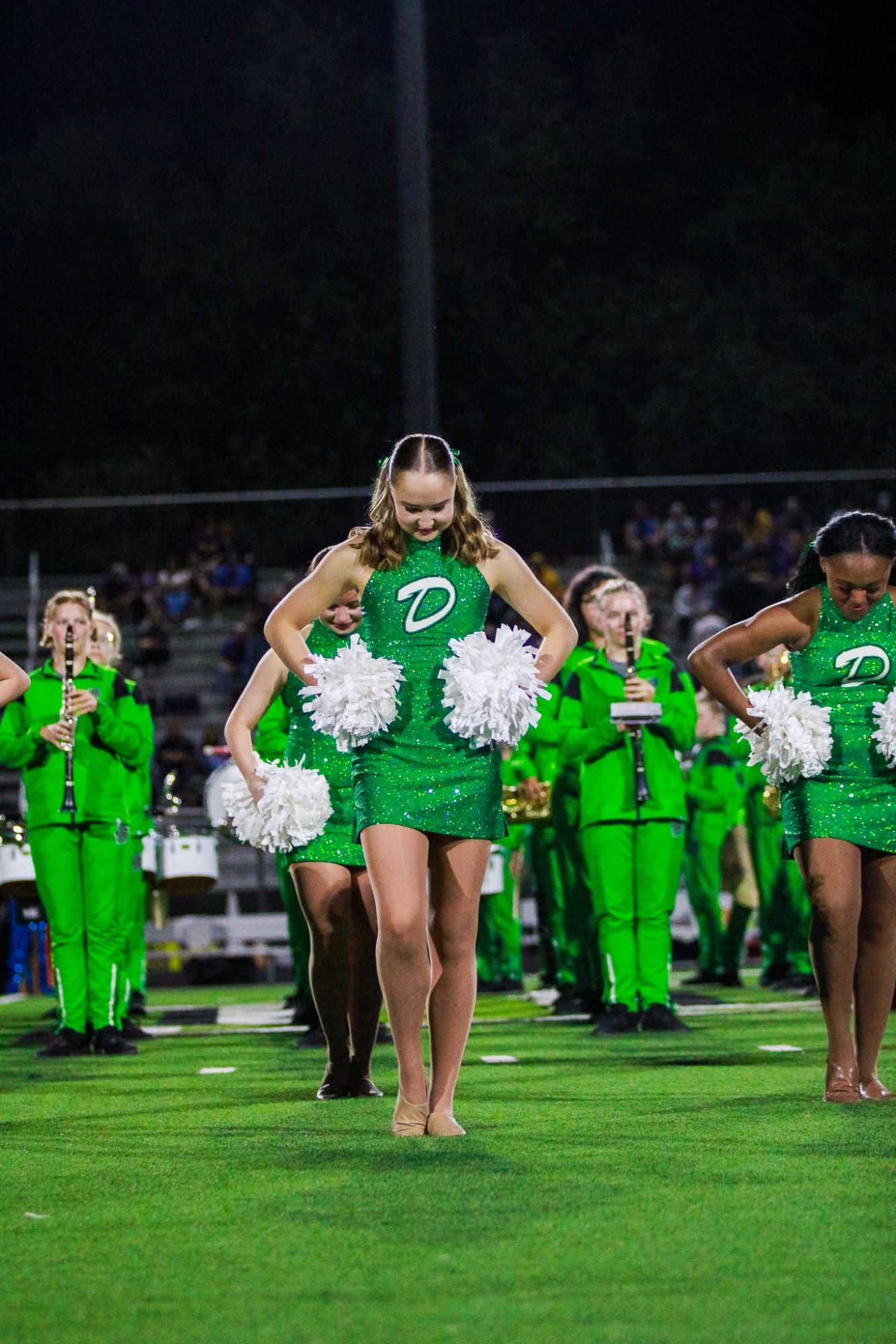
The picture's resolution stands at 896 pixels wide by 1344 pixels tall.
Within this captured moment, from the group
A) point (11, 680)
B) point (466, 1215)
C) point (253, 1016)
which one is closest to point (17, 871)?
point (253, 1016)

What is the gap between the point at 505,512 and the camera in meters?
21.0

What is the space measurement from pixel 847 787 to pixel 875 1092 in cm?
98

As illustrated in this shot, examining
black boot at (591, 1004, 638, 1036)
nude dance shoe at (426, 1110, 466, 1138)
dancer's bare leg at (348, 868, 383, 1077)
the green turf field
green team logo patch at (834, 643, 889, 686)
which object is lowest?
the green turf field

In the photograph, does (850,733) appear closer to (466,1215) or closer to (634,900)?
(466,1215)

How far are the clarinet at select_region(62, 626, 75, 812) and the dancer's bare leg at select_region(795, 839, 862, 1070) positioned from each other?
149 inches

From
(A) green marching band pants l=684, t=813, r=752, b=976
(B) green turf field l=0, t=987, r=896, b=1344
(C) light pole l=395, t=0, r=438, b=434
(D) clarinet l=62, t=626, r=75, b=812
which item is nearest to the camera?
(B) green turf field l=0, t=987, r=896, b=1344

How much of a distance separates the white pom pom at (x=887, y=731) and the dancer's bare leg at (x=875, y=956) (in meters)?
0.34

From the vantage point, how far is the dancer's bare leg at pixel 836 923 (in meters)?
6.07

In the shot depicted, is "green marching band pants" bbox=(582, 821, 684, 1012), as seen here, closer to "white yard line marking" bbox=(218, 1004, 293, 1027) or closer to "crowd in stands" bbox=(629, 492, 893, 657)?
"white yard line marking" bbox=(218, 1004, 293, 1027)

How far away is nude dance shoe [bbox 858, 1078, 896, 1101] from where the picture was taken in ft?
19.9

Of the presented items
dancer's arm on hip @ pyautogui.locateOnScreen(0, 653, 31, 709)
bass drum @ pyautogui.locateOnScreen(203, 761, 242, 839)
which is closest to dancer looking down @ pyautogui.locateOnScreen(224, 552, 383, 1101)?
dancer's arm on hip @ pyautogui.locateOnScreen(0, 653, 31, 709)

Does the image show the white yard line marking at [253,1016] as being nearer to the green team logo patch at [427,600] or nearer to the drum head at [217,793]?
the drum head at [217,793]

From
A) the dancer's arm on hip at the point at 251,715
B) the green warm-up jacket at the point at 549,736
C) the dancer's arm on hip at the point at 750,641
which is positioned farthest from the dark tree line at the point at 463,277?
the dancer's arm on hip at the point at 750,641

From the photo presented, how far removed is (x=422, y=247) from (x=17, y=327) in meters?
24.1
